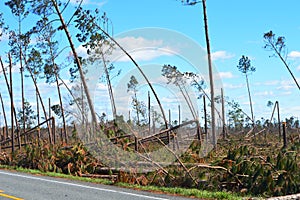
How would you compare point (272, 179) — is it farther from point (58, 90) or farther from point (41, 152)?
point (58, 90)

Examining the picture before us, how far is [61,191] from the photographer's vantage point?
11.4 m

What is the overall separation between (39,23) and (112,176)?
1309 cm

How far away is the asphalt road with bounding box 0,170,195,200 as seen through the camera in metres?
10.4

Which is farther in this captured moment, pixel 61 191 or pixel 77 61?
pixel 77 61

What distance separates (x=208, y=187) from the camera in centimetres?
1253

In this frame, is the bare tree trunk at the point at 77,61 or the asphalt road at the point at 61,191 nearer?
the asphalt road at the point at 61,191

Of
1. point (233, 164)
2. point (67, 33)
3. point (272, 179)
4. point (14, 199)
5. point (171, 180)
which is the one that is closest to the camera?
point (14, 199)

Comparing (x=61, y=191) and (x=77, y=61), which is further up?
(x=77, y=61)

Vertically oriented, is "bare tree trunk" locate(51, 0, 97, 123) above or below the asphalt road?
above

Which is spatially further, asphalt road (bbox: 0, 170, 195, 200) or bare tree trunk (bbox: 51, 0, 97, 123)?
bare tree trunk (bbox: 51, 0, 97, 123)

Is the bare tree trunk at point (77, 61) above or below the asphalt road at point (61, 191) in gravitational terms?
above

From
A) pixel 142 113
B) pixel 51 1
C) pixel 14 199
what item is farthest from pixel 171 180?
pixel 142 113

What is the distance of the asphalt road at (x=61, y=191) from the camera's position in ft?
34.2

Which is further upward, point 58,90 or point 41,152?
point 58,90
